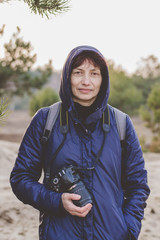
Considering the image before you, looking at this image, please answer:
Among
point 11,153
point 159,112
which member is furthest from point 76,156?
point 159,112

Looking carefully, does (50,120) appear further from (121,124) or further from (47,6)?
(47,6)

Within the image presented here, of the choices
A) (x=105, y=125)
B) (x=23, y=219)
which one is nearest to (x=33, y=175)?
(x=105, y=125)

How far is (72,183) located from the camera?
1.63 meters

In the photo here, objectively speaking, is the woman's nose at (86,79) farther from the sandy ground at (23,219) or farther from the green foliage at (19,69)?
the green foliage at (19,69)

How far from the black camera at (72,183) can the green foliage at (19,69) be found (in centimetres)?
708

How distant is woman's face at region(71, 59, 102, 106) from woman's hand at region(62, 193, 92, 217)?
63 centimetres

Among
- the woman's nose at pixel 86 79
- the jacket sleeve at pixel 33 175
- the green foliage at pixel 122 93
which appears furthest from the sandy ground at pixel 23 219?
the green foliage at pixel 122 93

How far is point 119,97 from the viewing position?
78.1ft

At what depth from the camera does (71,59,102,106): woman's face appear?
1.85m

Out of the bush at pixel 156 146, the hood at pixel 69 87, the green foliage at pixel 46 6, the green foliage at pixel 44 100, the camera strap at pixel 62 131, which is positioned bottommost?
the bush at pixel 156 146

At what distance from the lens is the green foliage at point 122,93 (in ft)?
77.9

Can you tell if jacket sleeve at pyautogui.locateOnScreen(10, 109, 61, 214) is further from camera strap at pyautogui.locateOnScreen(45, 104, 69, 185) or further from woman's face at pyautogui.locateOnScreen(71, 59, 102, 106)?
woman's face at pyautogui.locateOnScreen(71, 59, 102, 106)

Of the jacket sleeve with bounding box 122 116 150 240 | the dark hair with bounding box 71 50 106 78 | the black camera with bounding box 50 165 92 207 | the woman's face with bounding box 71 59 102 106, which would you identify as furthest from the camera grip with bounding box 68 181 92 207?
the dark hair with bounding box 71 50 106 78

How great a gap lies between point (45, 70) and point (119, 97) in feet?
39.2
